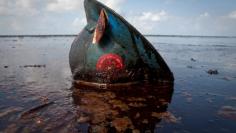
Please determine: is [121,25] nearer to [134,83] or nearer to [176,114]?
[134,83]

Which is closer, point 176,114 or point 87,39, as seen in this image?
point 176,114

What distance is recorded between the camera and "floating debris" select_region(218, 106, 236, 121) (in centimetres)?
564

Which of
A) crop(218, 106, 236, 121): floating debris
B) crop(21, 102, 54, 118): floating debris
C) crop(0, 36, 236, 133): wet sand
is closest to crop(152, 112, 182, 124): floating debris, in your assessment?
crop(0, 36, 236, 133): wet sand

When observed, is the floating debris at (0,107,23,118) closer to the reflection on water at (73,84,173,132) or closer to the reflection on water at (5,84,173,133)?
the reflection on water at (5,84,173,133)

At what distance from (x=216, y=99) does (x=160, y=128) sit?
3109 millimetres

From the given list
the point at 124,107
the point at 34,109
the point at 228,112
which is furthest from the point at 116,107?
the point at 228,112

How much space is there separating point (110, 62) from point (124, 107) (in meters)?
1.90

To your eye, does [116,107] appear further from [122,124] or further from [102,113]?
[122,124]

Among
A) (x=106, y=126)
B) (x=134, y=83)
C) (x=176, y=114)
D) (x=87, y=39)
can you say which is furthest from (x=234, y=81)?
(x=106, y=126)

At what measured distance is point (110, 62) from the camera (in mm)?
7434

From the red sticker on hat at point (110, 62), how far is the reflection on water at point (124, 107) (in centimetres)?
72

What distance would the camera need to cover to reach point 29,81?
9.12 m

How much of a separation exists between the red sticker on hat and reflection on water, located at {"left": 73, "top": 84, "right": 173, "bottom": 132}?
0.72m

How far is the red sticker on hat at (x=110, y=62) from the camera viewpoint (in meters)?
7.42
